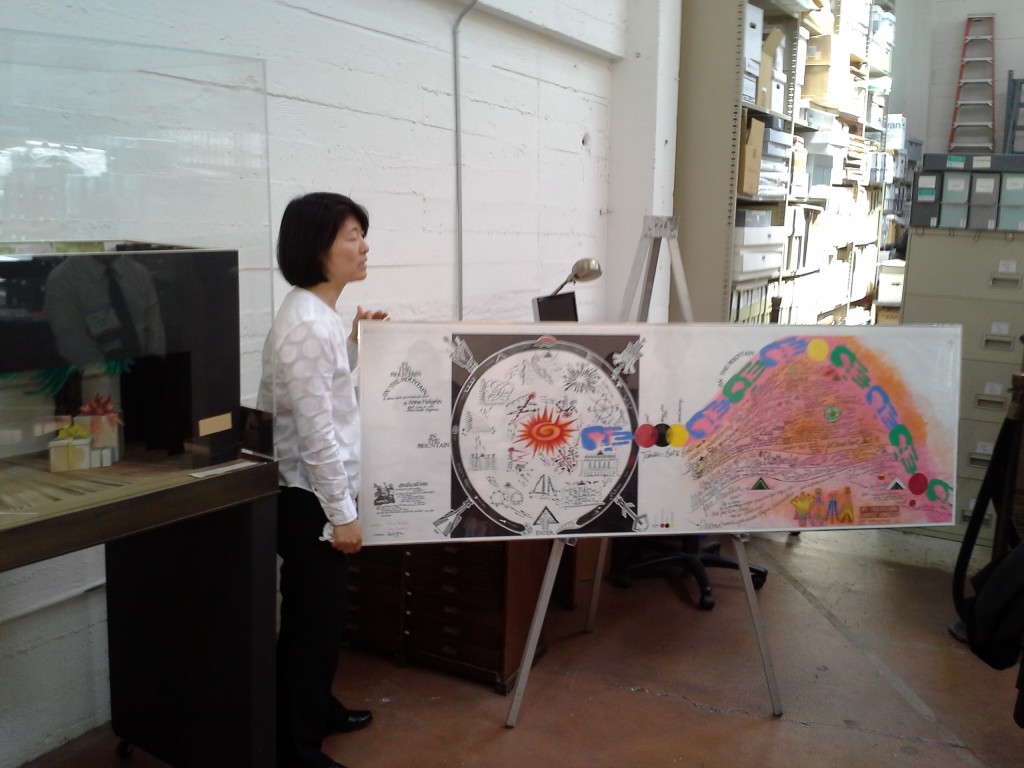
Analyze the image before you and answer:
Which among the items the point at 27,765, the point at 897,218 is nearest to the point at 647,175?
the point at 27,765

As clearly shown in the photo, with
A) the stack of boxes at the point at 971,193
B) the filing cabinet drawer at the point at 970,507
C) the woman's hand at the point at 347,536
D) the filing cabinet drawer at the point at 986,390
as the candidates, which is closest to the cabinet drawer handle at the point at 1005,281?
the stack of boxes at the point at 971,193

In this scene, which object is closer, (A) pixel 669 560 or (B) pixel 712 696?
(B) pixel 712 696

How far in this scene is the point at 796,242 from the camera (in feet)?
16.6

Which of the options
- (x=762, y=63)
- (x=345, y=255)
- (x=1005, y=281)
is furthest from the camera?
(x=762, y=63)

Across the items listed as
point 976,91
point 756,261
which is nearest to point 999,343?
point 756,261

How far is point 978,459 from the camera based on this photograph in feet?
11.3

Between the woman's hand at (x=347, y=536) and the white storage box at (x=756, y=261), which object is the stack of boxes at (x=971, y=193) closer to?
the white storage box at (x=756, y=261)

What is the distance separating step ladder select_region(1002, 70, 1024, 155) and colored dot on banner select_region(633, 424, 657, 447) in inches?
247

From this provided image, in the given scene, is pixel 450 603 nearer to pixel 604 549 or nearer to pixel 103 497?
pixel 604 549

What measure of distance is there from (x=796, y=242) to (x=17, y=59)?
4338 millimetres

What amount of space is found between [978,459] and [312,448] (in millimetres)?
2835

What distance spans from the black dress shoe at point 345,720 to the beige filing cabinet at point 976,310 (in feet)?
8.15

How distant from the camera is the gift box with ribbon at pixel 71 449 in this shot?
1525mm

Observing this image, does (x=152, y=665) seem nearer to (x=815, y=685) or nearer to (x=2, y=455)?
(x=2, y=455)
